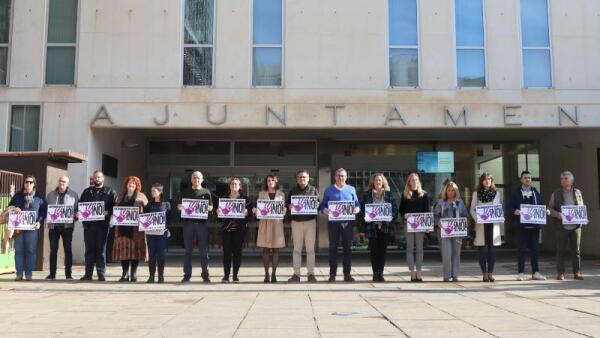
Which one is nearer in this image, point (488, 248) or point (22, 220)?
point (22, 220)

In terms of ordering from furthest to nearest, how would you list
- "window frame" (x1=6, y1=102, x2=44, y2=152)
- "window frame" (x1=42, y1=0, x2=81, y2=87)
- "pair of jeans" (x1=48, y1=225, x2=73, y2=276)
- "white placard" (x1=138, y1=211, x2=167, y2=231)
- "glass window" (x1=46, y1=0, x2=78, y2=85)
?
1. "glass window" (x1=46, y1=0, x2=78, y2=85)
2. "window frame" (x1=42, y1=0, x2=81, y2=87)
3. "window frame" (x1=6, y1=102, x2=44, y2=152)
4. "pair of jeans" (x1=48, y1=225, x2=73, y2=276)
5. "white placard" (x1=138, y1=211, x2=167, y2=231)

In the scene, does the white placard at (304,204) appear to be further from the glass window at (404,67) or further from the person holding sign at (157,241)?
the glass window at (404,67)

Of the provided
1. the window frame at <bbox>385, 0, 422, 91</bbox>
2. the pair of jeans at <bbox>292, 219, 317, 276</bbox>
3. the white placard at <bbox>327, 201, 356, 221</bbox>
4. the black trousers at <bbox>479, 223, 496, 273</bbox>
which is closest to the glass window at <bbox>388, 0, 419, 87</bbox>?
the window frame at <bbox>385, 0, 422, 91</bbox>

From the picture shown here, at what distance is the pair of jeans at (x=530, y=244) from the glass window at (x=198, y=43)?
8.39 meters

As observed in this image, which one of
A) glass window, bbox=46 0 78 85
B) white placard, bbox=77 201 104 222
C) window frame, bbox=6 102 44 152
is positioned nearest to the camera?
white placard, bbox=77 201 104 222

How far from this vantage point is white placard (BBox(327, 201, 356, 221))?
10484 millimetres

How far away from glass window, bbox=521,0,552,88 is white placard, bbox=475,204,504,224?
5996 millimetres

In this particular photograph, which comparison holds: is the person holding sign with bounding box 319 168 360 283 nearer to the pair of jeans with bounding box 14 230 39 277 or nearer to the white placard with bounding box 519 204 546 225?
the white placard with bounding box 519 204 546 225

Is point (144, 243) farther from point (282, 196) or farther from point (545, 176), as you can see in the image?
point (545, 176)

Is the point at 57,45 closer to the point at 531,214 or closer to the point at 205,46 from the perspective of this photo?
the point at 205,46

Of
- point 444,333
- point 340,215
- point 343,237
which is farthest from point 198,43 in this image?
point 444,333

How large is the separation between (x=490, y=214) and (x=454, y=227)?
678 millimetres

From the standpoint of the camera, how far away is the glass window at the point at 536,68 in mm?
15367

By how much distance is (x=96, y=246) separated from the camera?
426 inches
